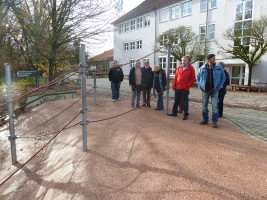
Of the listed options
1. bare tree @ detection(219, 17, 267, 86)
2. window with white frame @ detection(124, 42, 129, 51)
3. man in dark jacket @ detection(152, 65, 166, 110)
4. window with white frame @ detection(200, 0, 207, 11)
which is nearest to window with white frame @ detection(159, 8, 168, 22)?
window with white frame @ detection(200, 0, 207, 11)

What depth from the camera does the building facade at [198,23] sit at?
711 inches

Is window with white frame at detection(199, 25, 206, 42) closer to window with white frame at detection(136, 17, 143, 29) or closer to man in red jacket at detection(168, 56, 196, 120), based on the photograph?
window with white frame at detection(136, 17, 143, 29)

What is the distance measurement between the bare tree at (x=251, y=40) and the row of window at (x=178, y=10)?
5.44 m

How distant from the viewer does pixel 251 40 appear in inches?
637

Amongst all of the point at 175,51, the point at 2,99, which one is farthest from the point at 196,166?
the point at 175,51

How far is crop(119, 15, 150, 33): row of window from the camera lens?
29.2 m

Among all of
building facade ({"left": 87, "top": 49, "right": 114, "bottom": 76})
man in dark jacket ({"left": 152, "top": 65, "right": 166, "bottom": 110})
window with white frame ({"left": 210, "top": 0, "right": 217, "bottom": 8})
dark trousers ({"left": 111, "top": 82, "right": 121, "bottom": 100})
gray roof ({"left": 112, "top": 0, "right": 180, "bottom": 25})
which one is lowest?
dark trousers ({"left": 111, "top": 82, "right": 121, "bottom": 100})

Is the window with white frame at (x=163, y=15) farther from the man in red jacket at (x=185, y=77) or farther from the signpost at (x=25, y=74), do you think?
the man in red jacket at (x=185, y=77)

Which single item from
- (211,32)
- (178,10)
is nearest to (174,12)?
(178,10)

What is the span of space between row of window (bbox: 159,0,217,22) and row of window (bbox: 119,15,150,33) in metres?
2.76

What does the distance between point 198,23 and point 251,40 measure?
742 centimetres

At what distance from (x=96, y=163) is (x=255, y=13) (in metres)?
19.7

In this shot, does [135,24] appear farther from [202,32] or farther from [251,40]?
[251,40]

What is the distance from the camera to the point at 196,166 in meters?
3.10
